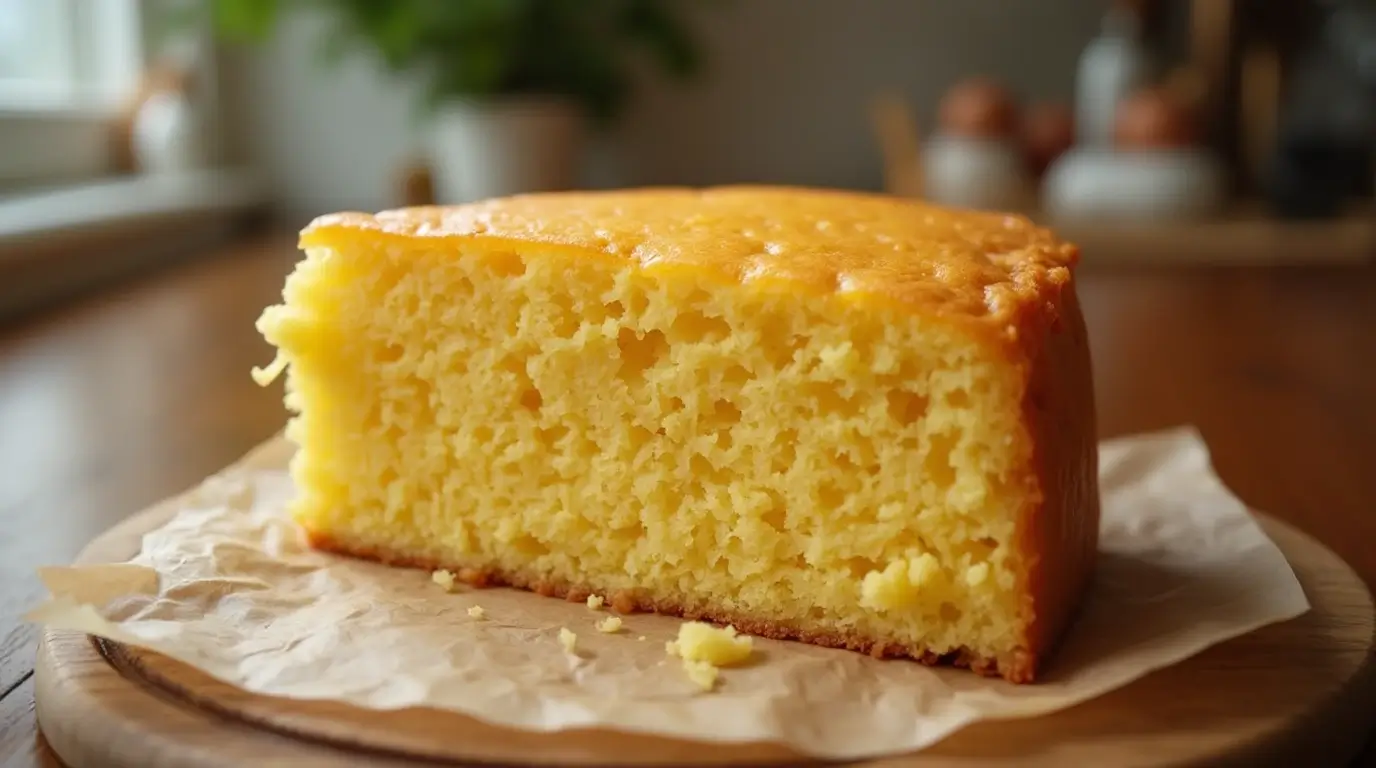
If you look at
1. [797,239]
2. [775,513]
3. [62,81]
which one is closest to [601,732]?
[775,513]

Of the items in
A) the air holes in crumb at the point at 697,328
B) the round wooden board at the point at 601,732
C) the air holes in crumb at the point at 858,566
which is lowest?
the round wooden board at the point at 601,732

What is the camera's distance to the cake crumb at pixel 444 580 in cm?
136

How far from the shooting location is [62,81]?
4066 mm

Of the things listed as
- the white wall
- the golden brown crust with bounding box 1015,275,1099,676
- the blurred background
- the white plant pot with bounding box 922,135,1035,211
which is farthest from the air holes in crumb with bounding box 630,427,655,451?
the white wall

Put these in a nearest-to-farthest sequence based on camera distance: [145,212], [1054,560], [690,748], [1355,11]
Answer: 1. [690,748]
2. [1054,560]
3. [145,212]
4. [1355,11]

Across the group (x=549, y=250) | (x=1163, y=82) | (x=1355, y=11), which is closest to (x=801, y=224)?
(x=549, y=250)

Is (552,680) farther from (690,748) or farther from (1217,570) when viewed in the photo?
(1217,570)

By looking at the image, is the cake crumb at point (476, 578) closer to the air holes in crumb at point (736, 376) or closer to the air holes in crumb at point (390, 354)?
A: the air holes in crumb at point (390, 354)

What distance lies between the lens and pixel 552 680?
3.55ft

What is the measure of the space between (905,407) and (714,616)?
32cm

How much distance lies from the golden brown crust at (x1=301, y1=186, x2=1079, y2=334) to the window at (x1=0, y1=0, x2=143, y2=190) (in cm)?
269

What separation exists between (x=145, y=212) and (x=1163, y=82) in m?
3.66

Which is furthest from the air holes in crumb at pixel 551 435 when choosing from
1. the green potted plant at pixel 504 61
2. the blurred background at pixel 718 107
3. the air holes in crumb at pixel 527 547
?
the green potted plant at pixel 504 61

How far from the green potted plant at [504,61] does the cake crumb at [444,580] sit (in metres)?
2.84
